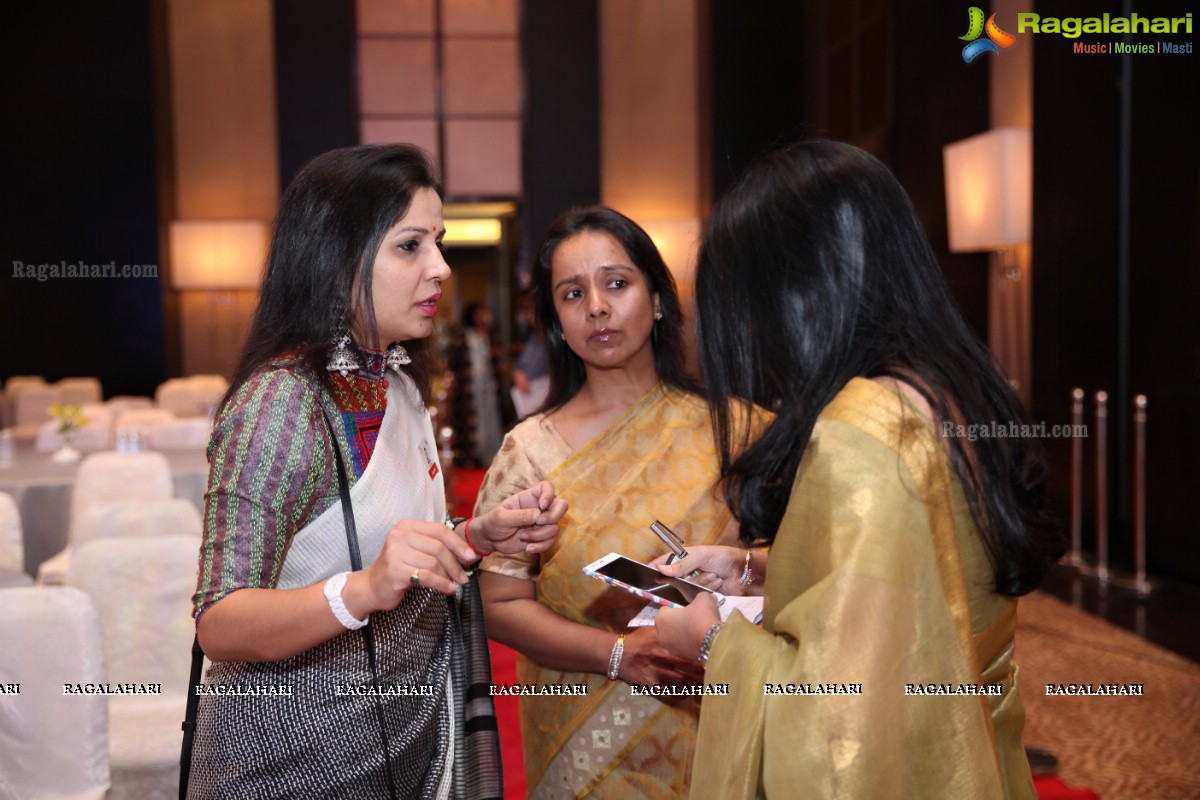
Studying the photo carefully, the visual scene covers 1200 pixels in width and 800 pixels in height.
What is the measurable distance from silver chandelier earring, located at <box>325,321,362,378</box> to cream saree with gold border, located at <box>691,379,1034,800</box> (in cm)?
58

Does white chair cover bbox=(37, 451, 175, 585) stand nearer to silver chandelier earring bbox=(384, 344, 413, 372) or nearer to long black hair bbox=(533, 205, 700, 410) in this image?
long black hair bbox=(533, 205, 700, 410)

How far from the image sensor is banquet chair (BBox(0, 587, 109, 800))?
2119 millimetres

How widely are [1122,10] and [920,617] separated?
16.8ft

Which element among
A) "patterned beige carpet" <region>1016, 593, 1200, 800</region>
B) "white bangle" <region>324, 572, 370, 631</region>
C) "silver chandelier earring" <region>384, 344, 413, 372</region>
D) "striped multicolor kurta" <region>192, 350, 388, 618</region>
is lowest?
"patterned beige carpet" <region>1016, 593, 1200, 800</region>

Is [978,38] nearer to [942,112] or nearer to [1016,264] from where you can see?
[942,112]

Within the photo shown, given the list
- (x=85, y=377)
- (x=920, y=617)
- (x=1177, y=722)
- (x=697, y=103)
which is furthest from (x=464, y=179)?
(x=920, y=617)

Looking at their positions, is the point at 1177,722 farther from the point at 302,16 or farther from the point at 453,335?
the point at 302,16

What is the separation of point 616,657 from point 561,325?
65cm

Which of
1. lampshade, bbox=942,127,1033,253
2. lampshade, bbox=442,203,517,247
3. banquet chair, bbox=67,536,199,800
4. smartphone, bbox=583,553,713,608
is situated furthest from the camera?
lampshade, bbox=442,203,517,247

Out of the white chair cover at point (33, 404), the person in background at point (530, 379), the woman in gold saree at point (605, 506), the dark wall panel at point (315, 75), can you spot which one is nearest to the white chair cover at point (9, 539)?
the woman in gold saree at point (605, 506)

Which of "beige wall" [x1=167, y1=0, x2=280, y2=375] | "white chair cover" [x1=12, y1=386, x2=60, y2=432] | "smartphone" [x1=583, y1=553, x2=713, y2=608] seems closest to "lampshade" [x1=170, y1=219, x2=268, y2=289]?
"beige wall" [x1=167, y1=0, x2=280, y2=375]

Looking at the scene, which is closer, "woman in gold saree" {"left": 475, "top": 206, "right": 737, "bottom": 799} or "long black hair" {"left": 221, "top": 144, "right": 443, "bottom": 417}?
"long black hair" {"left": 221, "top": 144, "right": 443, "bottom": 417}

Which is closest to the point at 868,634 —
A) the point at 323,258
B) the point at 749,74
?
the point at 323,258

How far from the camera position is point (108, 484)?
4418 millimetres
